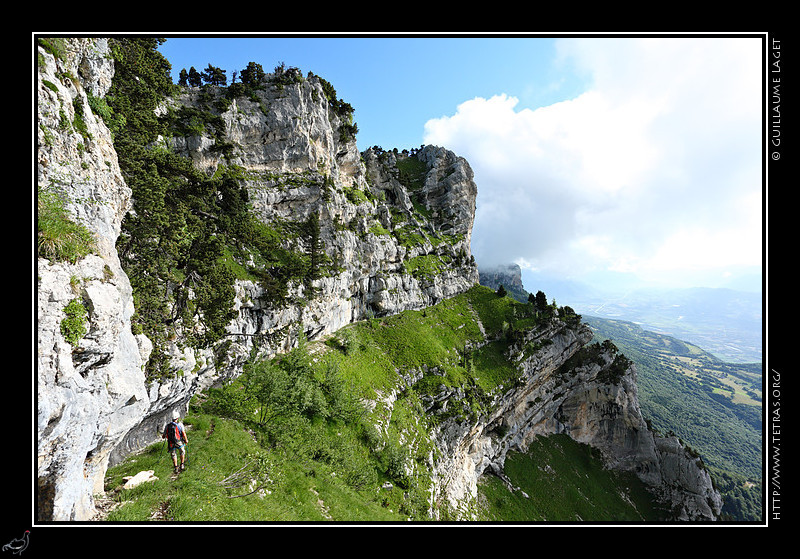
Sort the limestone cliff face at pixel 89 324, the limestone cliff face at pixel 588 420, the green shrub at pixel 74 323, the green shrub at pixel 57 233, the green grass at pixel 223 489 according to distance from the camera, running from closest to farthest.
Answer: the limestone cliff face at pixel 89 324, the green shrub at pixel 74 323, the green shrub at pixel 57 233, the green grass at pixel 223 489, the limestone cliff face at pixel 588 420

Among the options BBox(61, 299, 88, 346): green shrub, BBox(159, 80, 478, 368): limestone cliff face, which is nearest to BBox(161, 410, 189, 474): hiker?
BBox(61, 299, 88, 346): green shrub

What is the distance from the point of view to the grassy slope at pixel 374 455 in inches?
453

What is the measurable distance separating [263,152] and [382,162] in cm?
3769

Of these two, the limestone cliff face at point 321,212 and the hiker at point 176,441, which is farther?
the limestone cliff face at point 321,212

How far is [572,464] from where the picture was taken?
55.9m

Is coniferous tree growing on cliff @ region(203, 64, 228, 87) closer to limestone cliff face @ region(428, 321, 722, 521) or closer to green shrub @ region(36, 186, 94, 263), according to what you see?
green shrub @ region(36, 186, 94, 263)

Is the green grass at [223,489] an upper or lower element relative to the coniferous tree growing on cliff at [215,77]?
lower

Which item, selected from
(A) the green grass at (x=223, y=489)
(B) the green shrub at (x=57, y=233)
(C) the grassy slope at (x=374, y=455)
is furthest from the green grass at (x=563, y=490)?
(B) the green shrub at (x=57, y=233)
